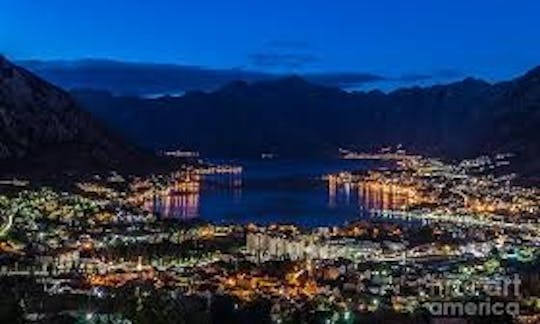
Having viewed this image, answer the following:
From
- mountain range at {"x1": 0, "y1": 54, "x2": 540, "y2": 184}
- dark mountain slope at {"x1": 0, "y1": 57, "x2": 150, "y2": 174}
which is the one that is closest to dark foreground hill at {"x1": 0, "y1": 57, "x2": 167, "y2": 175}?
dark mountain slope at {"x1": 0, "y1": 57, "x2": 150, "y2": 174}

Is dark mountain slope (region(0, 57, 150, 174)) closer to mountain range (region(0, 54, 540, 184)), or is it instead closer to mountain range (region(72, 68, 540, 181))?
mountain range (region(0, 54, 540, 184))

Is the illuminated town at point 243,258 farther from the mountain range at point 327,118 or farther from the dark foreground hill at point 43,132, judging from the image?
the mountain range at point 327,118

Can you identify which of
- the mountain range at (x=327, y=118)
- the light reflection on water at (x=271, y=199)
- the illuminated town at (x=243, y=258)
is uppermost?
the mountain range at (x=327, y=118)

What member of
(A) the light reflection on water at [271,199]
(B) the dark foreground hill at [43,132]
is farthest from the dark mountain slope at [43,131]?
(A) the light reflection on water at [271,199]

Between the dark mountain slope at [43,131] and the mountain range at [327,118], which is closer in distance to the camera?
the dark mountain slope at [43,131]

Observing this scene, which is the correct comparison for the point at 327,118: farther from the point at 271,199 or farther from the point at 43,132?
the point at 43,132

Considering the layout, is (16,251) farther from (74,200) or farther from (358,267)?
(74,200)
